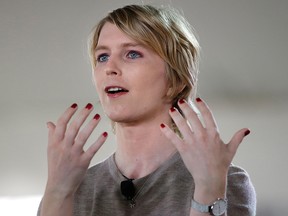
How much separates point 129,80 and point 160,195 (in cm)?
24

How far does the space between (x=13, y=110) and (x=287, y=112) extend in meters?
0.98

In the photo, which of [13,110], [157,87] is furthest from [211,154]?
[13,110]

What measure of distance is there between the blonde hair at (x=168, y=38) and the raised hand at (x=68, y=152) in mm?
243

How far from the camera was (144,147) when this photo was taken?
1059 mm

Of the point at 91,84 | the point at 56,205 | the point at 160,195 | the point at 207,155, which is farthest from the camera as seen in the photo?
the point at 91,84

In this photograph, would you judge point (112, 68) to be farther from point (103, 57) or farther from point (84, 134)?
point (84, 134)

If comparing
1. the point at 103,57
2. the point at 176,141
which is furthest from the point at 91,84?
the point at 176,141

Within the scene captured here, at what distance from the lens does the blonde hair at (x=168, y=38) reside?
1.05 meters

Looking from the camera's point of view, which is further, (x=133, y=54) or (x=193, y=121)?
(x=133, y=54)

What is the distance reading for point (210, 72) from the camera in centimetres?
167

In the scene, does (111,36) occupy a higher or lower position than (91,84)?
lower

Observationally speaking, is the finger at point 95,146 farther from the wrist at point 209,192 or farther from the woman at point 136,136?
the wrist at point 209,192

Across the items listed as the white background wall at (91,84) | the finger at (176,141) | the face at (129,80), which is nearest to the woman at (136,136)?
the face at (129,80)

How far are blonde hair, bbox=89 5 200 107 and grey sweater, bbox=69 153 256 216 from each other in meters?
0.17
